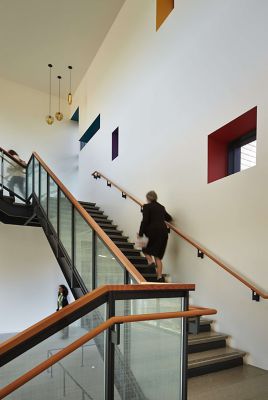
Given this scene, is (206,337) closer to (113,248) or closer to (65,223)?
(113,248)

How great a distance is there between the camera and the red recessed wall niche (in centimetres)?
421

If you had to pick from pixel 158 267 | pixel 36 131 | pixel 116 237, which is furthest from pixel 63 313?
pixel 36 131

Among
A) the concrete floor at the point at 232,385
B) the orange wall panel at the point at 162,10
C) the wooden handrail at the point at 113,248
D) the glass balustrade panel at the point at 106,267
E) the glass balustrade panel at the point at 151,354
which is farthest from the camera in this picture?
the orange wall panel at the point at 162,10

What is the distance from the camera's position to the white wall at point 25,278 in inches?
347

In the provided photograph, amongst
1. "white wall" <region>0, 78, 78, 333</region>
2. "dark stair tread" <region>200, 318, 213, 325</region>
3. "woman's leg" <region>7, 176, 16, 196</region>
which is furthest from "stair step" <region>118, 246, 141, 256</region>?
"white wall" <region>0, 78, 78, 333</region>

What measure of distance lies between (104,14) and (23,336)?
26.7 feet

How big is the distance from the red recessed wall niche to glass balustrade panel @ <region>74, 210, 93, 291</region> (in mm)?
1786

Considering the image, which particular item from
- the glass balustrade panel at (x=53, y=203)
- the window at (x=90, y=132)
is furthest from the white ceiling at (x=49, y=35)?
the glass balustrade panel at (x=53, y=203)

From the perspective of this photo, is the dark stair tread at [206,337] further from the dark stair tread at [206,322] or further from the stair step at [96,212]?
the stair step at [96,212]

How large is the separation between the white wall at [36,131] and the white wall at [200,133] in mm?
3836

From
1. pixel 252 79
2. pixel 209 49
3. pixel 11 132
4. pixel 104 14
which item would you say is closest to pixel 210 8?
pixel 209 49

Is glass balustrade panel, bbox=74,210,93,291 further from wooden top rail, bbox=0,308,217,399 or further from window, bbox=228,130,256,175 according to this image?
window, bbox=228,130,256,175

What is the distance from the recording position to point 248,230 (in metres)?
3.67

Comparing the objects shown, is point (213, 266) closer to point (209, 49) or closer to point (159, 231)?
point (159, 231)
